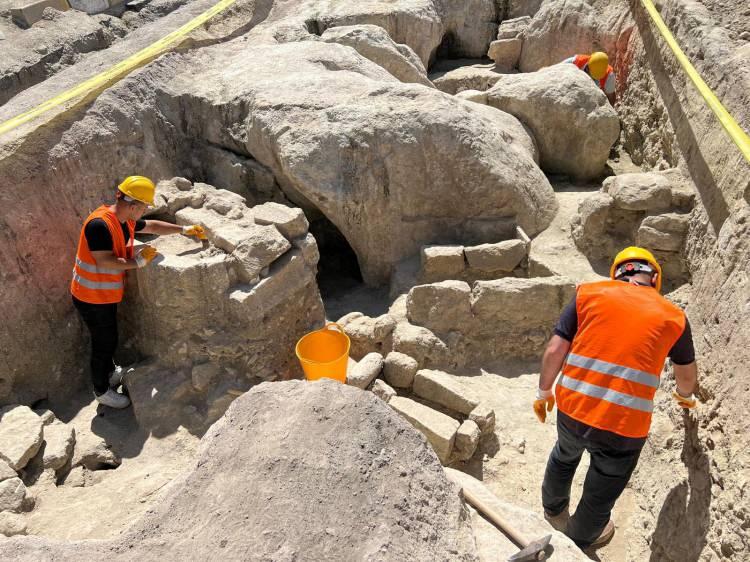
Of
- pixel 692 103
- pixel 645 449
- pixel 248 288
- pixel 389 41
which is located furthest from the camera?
pixel 389 41

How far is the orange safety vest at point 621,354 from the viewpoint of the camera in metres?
2.88

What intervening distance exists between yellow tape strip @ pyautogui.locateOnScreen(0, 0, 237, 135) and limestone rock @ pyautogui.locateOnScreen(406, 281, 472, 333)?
3611mm

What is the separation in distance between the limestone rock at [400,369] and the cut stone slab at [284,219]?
1.34 meters

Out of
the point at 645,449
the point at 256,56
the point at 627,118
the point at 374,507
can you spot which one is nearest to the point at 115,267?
the point at 374,507

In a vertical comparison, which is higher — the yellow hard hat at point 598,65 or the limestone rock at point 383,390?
the yellow hard hat at point 598,65

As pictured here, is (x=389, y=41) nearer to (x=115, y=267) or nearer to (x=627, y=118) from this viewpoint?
(x=627, y=118)

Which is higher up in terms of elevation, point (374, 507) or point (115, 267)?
point (374, 507)

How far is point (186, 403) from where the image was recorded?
4422 millimetres

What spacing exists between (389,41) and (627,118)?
335 centimetres

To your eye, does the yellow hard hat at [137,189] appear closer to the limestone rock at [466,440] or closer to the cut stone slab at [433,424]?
the cut stone slab at [433,424]

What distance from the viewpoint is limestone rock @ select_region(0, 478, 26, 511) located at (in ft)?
10.8

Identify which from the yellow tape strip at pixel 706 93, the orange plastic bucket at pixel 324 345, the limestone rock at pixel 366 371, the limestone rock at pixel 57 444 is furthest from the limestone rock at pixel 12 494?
the yellow tape strip at pixel 706 93

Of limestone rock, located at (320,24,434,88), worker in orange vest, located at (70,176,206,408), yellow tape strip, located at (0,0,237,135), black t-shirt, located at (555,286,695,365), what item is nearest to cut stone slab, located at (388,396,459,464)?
black t-shirt, located at (555,286,695,365)

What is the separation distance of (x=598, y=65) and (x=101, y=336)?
261 inches
